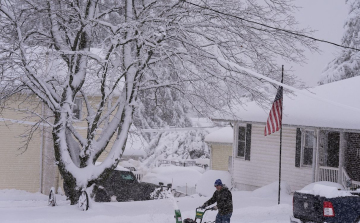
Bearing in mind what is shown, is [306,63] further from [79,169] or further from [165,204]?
[79,169]

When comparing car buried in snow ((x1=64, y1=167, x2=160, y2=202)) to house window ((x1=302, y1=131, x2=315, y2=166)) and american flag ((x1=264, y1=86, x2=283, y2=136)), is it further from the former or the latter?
house window ((x1=302, y1=131, x2=315, y2=166))

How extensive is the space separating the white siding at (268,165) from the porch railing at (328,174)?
0.75 meters

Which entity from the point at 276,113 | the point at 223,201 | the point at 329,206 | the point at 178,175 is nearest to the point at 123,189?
the point at 276,113

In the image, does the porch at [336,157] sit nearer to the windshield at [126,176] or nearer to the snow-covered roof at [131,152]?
the windshield at [126,176]

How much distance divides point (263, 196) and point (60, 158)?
27.6 feet

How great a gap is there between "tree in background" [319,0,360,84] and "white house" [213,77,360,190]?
52.5 feet

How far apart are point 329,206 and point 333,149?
10089 millimetres

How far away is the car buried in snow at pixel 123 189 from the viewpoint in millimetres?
16641

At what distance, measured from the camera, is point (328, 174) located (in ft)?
58.4

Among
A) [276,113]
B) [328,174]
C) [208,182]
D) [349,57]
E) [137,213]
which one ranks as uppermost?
[349,57]

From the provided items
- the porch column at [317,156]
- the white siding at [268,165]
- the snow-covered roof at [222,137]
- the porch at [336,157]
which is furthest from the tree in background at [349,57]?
the porch column at [317,156]

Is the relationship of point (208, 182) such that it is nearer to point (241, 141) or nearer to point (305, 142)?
point (241, 141)

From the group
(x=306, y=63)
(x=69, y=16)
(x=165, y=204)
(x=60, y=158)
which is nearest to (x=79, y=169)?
(x=60, y=158)

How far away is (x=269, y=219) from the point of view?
12.2 meters
